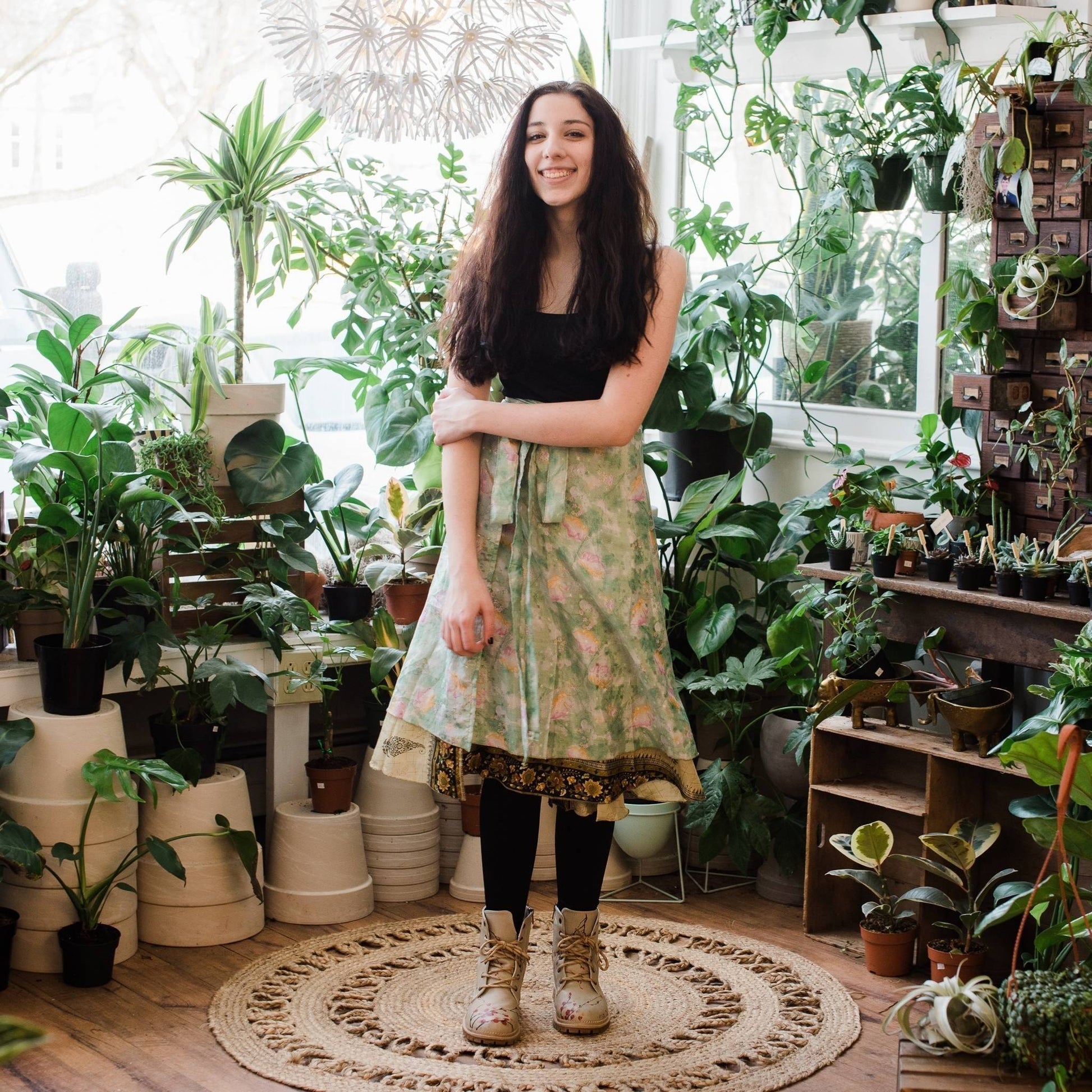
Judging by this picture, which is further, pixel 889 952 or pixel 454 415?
pixel 889 952

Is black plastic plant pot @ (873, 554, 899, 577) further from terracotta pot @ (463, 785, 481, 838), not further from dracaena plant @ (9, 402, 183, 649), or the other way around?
dracaena plant @ (9, 402, 183, 649)

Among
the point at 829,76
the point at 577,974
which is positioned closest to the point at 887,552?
the point at 577,974

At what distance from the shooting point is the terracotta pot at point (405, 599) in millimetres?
3105

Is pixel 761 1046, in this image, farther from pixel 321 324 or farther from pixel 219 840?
pixel 321 324

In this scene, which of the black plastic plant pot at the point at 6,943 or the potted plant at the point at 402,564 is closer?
the black plastic plant pot at the point at 6,943

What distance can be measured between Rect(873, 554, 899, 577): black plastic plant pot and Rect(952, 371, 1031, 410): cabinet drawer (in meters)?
0.31

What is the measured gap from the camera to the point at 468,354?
230 cm

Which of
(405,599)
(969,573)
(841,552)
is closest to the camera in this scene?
(969,573)

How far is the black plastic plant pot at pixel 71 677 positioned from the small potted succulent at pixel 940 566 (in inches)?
59.0

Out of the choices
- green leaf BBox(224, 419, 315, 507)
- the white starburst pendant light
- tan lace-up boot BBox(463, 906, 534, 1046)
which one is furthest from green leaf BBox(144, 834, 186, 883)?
the white starburst pendant light

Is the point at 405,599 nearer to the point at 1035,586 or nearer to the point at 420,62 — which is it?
the point at 420,62

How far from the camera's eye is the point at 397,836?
3018 mm

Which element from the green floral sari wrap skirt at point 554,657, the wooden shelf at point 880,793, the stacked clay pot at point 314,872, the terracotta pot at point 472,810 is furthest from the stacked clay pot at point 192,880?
the wooden shelf at point 880,793

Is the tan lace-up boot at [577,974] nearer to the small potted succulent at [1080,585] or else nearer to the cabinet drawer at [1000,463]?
the small potted succulent at [1080,585]
